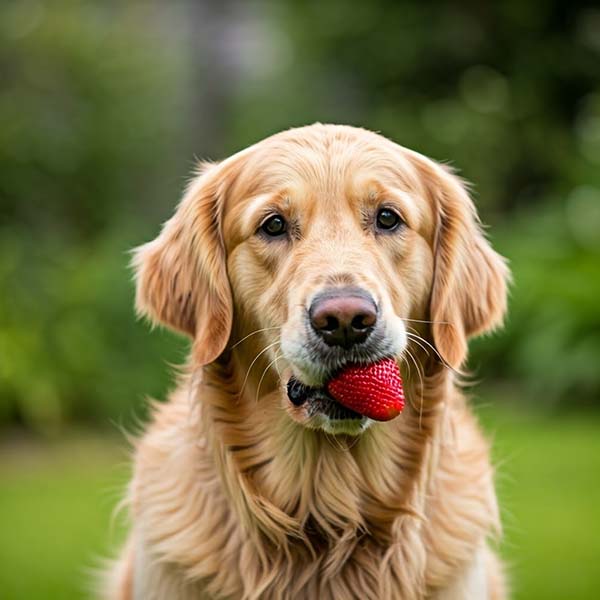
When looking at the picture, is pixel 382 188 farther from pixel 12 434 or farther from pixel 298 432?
pixel 12 434

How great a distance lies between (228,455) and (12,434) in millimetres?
5713

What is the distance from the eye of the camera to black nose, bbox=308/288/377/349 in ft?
11.0

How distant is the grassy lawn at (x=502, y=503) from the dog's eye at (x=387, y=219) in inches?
89.2

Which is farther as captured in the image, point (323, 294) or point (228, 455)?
point (228, 455)

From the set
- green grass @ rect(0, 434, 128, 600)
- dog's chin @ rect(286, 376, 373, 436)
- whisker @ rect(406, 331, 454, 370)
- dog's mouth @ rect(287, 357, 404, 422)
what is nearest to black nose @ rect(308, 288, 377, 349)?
dog's mouth @ rect(287, 357, 404, 422)

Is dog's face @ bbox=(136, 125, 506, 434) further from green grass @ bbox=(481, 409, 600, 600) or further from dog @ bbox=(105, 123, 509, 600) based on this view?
green grass @ bbox=(481, 409, 600, 600)

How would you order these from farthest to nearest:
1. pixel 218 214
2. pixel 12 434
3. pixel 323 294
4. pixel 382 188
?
pixel 12 434 < pixel 218 214 < pixel 382 188 < pixel 323 294

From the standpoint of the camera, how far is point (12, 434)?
919 centimetres

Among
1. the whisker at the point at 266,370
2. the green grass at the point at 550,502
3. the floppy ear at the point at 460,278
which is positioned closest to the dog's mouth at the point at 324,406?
the whisker at the point at 266,370

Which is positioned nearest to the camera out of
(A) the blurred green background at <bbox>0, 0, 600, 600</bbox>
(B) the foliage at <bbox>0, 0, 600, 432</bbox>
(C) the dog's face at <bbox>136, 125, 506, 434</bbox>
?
(C) the dog's face at <bbox>136, 125, 506, 434</bbox>

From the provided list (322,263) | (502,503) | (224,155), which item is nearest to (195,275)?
(322,263)

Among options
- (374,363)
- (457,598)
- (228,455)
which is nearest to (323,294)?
(374,363)

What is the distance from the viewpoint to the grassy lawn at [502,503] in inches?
254

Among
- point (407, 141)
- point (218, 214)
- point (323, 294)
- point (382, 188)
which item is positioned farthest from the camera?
point (407, 141)
